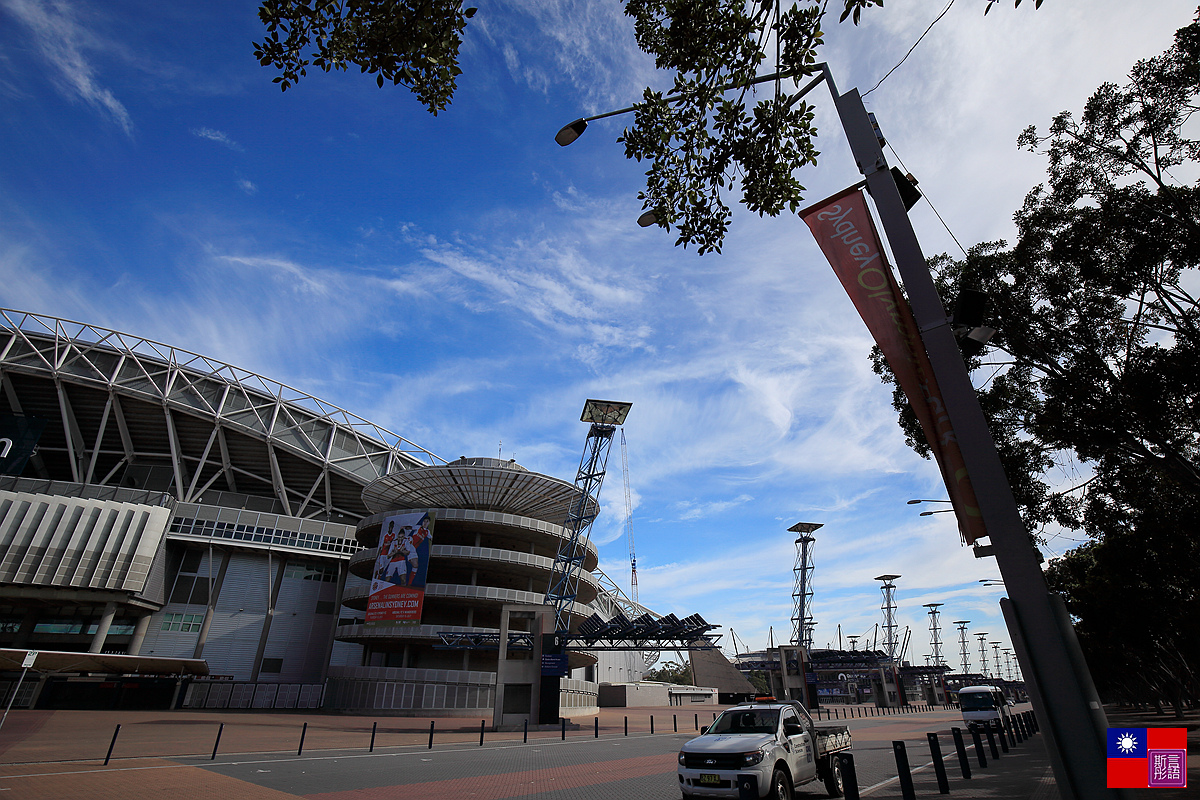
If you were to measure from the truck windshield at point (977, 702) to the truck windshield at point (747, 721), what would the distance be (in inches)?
1068

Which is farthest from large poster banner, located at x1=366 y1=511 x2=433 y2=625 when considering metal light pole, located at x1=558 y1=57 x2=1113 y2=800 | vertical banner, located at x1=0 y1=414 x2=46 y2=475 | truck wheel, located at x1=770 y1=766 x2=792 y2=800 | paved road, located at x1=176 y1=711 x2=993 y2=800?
metal light pole, located at x1=558 y1=57 x2=1113 y2=800

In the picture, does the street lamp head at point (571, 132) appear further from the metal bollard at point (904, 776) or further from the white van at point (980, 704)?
the white van at point (980, 704)

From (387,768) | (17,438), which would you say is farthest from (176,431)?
(387,768)

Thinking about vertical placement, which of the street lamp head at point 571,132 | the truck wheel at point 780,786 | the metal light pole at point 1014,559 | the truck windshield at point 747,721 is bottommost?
the truck wheel at point 780,786

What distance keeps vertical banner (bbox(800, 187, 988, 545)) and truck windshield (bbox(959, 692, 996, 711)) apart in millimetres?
33618

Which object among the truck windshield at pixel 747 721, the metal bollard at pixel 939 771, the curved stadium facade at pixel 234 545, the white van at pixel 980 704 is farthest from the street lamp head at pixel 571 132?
the curved stadium facade at pixel 234 545

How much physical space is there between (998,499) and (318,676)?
63.3 meters

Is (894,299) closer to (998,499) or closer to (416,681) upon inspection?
(998,499)

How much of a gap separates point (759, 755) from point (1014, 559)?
22.3ft

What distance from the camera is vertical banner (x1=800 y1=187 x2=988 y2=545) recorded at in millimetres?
5633

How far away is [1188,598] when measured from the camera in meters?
26.5

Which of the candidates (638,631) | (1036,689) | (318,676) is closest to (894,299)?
(1036,689)

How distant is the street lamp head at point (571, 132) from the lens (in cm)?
801

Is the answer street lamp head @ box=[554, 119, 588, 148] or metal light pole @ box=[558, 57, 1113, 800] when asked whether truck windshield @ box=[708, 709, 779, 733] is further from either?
street lamp head @ box=[554, 119, 588, 148]
